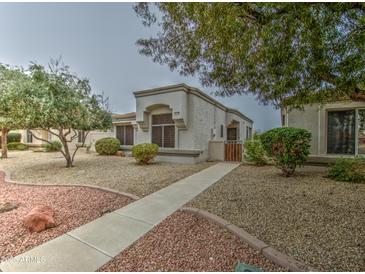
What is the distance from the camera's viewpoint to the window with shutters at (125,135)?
16891 mm

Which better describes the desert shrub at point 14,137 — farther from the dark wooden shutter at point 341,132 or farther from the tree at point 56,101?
the dark wooden shutter at point 341,132

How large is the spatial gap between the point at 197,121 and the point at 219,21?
8880 mm

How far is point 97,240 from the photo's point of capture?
3246 millimetres

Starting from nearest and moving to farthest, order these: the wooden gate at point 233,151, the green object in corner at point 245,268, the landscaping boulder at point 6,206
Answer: the green object in corner at point 245,268 < the landscaping boulder at point 6,206 < the wooden gate at point 233,151

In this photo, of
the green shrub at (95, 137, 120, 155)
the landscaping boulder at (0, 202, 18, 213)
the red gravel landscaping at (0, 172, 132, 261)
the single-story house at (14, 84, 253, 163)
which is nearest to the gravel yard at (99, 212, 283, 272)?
the red gravel landscaping at (0, 172, 132, 261)

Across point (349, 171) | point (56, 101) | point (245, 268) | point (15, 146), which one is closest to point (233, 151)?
point (349, 171)

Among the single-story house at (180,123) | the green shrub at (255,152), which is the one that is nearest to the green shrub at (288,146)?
the green shrub at (255,152)

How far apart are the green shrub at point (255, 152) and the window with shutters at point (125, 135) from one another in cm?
1020

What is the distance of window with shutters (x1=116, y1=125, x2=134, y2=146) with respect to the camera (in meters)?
16.9

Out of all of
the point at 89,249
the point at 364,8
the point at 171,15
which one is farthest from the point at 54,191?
the point at 364,8

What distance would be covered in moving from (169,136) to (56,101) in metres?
6.79

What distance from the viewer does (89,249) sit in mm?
2988

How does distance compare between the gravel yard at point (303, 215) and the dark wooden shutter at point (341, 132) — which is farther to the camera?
the dark wooden shutter at point (341, 132)

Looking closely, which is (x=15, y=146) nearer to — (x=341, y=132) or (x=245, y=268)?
(x=245, y=268)
